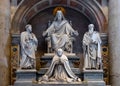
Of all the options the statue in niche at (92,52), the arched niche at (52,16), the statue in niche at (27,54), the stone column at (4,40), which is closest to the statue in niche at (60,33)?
the statue in niche at (92,52)

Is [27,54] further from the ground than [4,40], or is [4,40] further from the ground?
[4,40]

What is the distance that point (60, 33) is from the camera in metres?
13.6

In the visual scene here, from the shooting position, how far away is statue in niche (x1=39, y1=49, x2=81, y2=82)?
12.4 m

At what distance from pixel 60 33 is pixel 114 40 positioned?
175 cm

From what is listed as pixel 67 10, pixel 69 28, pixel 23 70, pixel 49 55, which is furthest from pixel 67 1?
pixel 23 70

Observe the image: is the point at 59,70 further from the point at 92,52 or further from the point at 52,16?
the point at 52,16

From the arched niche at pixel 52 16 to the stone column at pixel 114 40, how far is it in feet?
2.47

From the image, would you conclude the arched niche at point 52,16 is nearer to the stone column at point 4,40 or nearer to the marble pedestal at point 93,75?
the stone column at point 4,40

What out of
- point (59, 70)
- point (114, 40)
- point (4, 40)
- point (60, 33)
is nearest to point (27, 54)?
point (4, 40)

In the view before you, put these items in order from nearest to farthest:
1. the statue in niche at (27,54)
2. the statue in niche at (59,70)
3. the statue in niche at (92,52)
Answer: the statue in niche at (59,70) < the statue in niche at (27,54) < the statue in niche at (92,52)

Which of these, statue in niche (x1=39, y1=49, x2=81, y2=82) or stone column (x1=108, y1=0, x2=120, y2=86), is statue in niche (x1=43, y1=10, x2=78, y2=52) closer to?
statue in niche (x1=39, y1=49, x2=81, y2=82)

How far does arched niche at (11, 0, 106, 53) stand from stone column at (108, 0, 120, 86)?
0.75 metres

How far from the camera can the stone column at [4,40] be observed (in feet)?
42.0

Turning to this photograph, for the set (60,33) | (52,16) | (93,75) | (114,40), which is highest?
(52,16)
